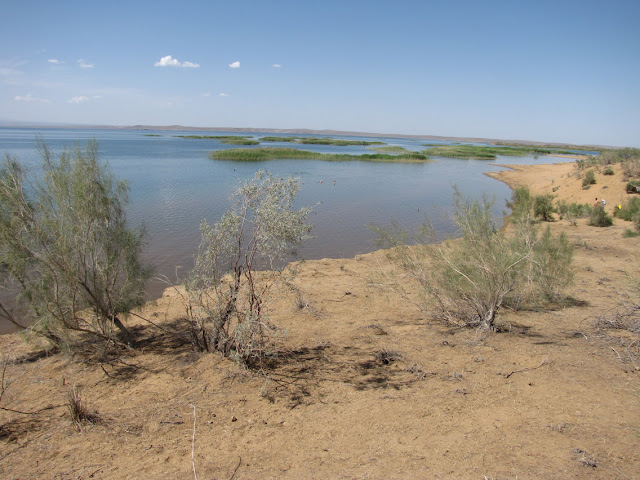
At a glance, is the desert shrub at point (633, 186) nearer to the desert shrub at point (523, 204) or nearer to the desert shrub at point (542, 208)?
the desert shrub at point (542, 208)

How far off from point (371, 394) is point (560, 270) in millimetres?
5671

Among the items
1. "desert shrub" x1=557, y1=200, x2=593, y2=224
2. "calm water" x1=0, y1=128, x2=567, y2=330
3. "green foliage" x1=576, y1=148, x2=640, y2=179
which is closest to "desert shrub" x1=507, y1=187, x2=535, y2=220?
"desert shrub" x1=557, y1=200, x2=593, y2=224

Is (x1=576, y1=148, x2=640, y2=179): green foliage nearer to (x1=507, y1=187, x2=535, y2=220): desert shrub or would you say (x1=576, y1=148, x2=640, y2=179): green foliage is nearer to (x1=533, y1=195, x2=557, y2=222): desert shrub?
(x1=533, y1=195, x2=557, y2=222): desert shrub

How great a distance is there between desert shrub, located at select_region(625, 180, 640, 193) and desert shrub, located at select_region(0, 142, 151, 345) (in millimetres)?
25157

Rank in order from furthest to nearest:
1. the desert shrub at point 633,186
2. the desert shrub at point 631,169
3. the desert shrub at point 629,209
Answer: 1. the desert shrub at point 631,169
2. the desert shrub at point 633,186
3. the desert shrub at point 629,209

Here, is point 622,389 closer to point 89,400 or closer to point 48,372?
point 89,400

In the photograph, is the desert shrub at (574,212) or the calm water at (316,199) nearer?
the calm water at (316,199)

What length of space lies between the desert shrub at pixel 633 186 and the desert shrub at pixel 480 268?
17285 mm

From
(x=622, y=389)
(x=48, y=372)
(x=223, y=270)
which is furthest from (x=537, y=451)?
(x=48, y=372)

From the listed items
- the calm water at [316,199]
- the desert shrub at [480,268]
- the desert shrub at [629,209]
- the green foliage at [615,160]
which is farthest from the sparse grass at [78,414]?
the green foliage at [615,160]

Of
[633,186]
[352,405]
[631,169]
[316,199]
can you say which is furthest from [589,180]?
[352,405]

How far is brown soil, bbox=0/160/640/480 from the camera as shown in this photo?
3.83m

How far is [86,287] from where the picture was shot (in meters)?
5.98

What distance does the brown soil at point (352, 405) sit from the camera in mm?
3828
